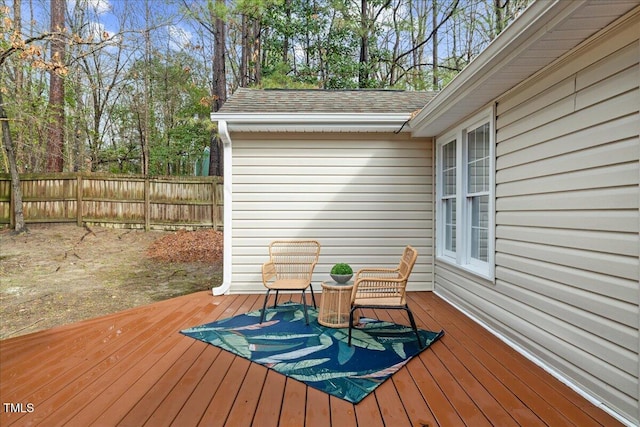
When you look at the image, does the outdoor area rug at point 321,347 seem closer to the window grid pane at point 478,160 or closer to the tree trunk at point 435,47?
the window grid pane at point 478,160

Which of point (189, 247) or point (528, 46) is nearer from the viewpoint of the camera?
point (528, 46)

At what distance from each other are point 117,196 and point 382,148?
7.07m

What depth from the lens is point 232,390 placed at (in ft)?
7.10

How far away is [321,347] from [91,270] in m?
5.54

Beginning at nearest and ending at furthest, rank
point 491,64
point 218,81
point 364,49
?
point 491,64
point 218,81
point 364,49

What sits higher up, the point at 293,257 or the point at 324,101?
the point at 324,101

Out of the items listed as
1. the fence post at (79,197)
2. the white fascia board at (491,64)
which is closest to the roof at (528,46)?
the white fascia board at (491,64)

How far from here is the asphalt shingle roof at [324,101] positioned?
4.48 metres

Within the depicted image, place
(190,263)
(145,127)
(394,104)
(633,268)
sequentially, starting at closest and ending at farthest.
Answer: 1. (633,268)
2. (394,104)
3. (190,263)
4. (145,127)

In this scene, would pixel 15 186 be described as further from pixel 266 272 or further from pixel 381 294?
pixel 381 294

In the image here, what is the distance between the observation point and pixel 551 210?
244 centimetres

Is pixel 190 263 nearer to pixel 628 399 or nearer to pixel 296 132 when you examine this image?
pixel 296 132

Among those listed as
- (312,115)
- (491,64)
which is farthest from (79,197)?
(491,64)

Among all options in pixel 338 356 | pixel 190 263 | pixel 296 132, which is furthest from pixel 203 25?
pixel 338 356
